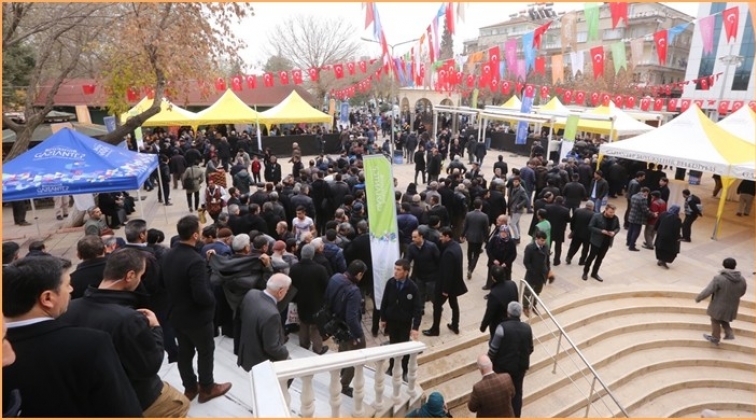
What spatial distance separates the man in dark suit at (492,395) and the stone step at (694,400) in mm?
3336

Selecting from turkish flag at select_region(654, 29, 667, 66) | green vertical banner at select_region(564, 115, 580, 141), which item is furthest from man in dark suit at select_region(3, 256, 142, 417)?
green vertical banner at select_region(564, 115, 580, 141)

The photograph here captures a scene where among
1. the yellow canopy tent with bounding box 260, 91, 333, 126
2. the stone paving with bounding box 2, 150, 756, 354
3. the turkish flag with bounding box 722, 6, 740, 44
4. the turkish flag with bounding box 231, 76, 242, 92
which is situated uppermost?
the turkish flag with bounding box 722, 6, 740, 44

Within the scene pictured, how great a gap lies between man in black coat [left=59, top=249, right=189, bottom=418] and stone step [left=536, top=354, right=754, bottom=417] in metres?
4.71

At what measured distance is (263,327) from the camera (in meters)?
3.69

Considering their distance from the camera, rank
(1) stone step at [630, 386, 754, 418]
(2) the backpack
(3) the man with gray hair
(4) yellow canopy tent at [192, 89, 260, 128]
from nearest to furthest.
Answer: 1. (3) the man with gray hair
2. (1) stone step at [630, 386, 754, 418]
3. (2) the backpack
4. (4) yellow canopy tent at [192, 89, 260, 128]

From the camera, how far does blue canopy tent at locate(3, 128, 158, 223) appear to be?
770cm

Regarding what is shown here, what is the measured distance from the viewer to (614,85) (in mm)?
32156

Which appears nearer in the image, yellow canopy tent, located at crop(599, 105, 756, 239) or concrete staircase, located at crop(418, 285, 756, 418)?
concrete staircase, located at crop(418, 285, 756, 418)

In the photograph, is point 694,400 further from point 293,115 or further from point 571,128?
point 293,115

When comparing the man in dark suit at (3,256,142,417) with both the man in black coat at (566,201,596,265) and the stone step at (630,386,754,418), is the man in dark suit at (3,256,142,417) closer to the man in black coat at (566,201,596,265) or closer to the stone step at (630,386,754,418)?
the stone step at (630,386,754,418)

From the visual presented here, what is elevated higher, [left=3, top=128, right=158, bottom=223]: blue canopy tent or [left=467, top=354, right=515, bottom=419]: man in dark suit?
[left=3, top=128, right=158, bottom=223]: blue canopy tent

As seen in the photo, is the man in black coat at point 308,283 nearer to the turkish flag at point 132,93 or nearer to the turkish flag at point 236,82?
the turkish flag at point 132,93

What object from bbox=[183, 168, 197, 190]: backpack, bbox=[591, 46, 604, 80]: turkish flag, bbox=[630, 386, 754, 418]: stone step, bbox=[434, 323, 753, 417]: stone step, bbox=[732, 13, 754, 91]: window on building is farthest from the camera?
bbox=[732, 13, 754, 91]: window on building

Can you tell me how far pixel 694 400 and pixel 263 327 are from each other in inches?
262
